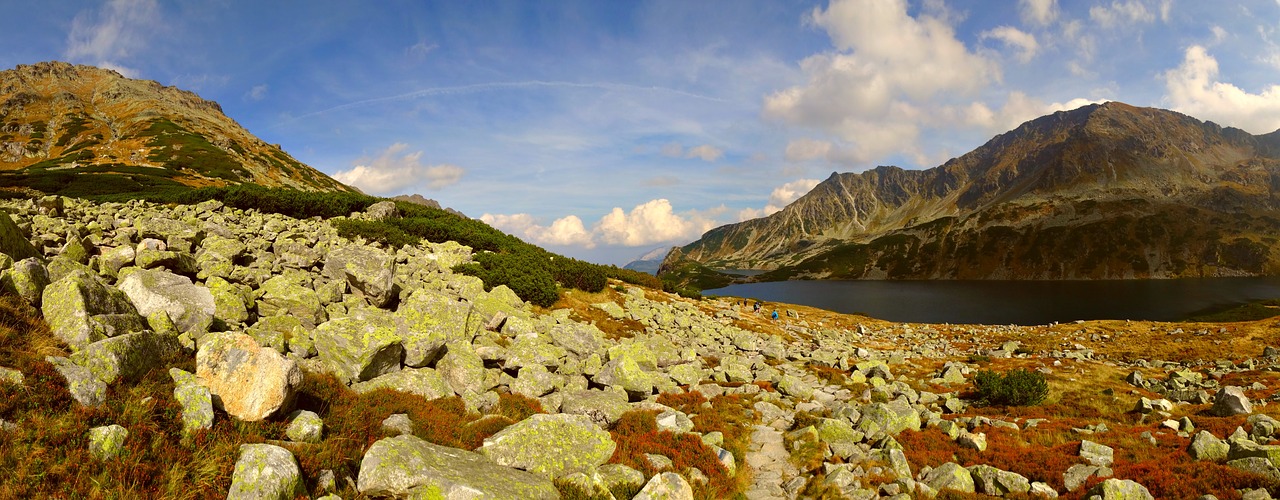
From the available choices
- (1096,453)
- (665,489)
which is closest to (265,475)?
(665,489)

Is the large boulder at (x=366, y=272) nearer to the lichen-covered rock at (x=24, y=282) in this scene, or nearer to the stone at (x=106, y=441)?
the lichen-covered rock at (x=24, y=282)

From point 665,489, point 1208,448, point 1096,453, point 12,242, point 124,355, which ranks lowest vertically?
point 1096,453

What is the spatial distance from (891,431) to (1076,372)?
24761 mm

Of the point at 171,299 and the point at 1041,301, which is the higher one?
the point at 171,299

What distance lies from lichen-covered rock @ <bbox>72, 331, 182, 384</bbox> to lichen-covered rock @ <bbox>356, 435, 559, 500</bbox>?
175 inches

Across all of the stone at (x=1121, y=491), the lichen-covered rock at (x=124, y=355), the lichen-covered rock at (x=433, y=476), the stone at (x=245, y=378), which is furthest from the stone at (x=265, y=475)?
the stone at (x=1121, y=491)

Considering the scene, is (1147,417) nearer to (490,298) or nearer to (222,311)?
(490,298)

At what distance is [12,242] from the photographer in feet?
39.8

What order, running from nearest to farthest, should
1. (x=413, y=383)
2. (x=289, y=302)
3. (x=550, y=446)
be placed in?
(x=550, y=446), (x=413, y=383), (x=289, y=302)

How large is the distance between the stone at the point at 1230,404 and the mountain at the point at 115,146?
325ft

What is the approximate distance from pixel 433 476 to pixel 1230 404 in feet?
92.0

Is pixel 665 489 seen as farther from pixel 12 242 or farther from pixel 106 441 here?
pixel 12 242

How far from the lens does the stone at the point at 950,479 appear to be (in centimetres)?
1234

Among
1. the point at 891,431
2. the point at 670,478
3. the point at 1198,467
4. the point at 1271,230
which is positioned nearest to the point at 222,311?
the point at 670,478
